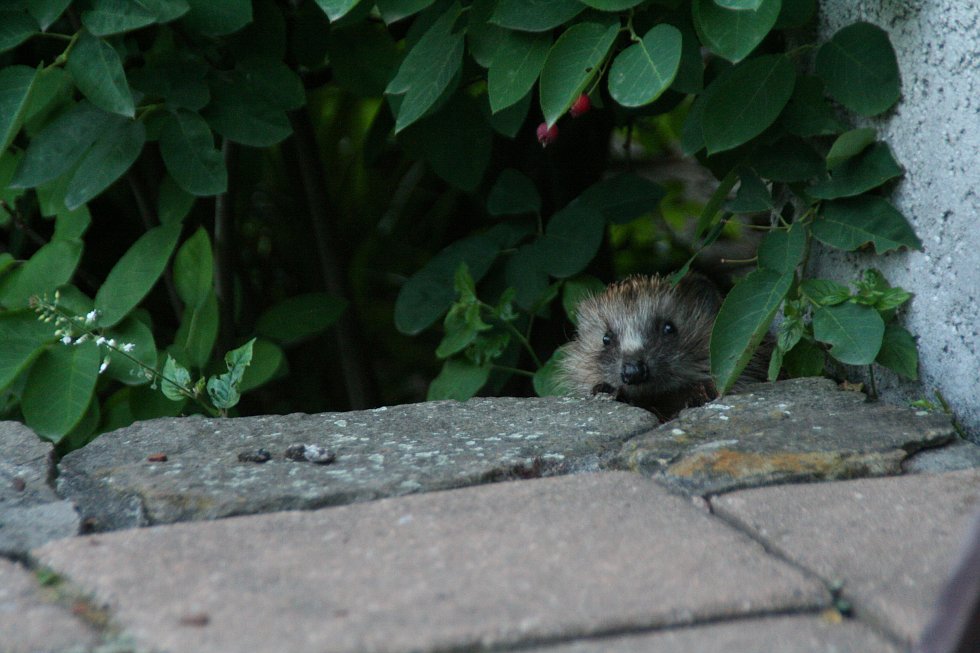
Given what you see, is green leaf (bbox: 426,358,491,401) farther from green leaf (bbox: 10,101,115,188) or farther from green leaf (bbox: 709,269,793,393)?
green leaf (bbox: 10,101,115,188)

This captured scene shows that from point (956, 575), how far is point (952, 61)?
1703 mm

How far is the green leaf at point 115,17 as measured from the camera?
2912 mm

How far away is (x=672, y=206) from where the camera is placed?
6070 mm

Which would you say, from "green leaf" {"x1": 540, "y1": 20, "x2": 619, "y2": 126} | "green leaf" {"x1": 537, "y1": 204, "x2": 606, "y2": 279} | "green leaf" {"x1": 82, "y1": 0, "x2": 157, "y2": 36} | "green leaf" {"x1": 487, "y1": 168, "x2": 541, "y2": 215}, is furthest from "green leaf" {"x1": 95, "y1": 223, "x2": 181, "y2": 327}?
"green leaf" {"x1": 540, "y1": 20, "x2": 619, "y2": 126}

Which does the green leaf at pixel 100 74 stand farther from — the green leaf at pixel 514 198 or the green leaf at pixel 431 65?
the green leaf at pixel 514 198

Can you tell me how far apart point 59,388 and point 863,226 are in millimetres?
2245

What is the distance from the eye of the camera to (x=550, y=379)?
13.1ft

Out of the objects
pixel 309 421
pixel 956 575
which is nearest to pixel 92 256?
pixel 309 421

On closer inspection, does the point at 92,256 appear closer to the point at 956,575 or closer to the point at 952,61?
the point at 952,61

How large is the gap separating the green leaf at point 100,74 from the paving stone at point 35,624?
1.56m

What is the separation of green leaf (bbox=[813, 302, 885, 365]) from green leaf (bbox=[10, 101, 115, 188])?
2.14 m

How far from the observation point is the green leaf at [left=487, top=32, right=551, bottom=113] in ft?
9.45

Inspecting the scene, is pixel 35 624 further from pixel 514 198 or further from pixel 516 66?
pixel 514 198

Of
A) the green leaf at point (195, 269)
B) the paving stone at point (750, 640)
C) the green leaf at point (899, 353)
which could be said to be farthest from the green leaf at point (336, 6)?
the paving stone at point (750, 640)
